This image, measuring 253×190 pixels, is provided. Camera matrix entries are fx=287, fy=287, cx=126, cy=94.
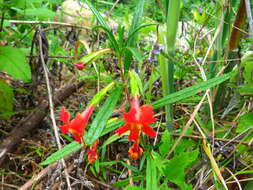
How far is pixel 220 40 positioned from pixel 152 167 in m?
0.58

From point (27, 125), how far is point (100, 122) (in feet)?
2.58

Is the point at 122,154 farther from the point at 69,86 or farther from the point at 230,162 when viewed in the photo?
the point at 69,86

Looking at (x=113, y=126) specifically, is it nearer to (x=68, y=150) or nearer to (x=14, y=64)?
(x=68, y=150)

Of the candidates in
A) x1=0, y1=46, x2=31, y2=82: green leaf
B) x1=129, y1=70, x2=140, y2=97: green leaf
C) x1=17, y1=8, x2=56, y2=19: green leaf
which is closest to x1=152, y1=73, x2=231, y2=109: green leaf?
x1=129, y1=70, x2=140, y2=97: green leaf

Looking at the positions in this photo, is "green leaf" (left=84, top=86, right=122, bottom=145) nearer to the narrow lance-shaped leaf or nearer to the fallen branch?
the narrow lance-shaped leaf

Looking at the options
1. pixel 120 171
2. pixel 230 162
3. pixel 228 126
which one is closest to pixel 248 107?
pixel 228 126

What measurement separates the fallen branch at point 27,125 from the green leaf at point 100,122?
0.66 m

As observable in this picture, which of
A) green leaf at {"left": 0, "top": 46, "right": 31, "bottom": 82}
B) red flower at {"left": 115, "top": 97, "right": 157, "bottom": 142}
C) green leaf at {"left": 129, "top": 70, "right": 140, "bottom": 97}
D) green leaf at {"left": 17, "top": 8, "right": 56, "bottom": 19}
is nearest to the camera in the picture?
red flower at {"left": 115, "top": 97, "right": 157, "bottom": 142}

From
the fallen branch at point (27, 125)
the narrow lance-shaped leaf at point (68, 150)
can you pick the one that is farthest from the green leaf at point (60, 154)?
the fallen branch at point (27, 125)

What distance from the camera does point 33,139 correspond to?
4.92 ft

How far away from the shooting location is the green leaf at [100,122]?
77 cm

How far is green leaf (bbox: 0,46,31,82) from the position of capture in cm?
131

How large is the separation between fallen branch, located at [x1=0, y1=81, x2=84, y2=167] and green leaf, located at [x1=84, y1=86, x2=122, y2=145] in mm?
664

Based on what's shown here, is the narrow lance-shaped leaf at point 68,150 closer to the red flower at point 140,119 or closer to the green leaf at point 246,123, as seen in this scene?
the red flower at point 140,119
